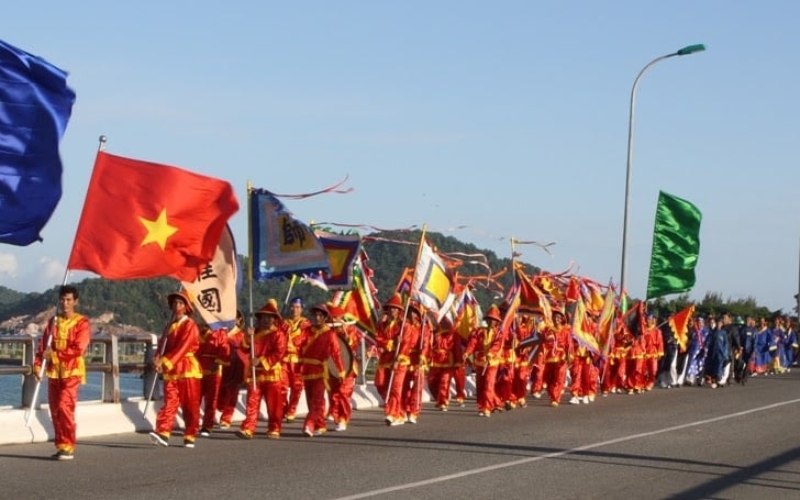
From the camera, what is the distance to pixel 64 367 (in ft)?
45.4

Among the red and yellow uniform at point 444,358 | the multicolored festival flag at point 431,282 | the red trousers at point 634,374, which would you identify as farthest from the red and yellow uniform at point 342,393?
the red trousers at point 634,374

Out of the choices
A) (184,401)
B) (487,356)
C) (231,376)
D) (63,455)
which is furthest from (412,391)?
(63,455)

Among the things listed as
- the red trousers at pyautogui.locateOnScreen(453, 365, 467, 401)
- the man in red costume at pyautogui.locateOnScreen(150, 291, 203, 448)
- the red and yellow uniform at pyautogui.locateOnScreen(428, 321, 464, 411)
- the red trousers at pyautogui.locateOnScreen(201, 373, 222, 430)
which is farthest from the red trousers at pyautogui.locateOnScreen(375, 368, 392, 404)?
the man in red costume at pyautogui.locateOnScreen(150, 291, 203, 448)

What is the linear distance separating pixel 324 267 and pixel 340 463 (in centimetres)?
435

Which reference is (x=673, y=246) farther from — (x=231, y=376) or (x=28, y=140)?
(x=28, y=140)

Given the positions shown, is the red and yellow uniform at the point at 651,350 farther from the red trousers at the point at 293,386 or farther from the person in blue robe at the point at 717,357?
the red trousers at the point at 293,386

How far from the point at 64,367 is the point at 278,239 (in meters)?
4.80

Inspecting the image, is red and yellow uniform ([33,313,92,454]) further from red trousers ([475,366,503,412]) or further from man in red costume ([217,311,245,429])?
red trousers ([475,366,503,412])

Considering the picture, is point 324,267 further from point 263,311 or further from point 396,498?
point 396,498

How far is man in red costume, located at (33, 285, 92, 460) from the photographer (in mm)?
13781

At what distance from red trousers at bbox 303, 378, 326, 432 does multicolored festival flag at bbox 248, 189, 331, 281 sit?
1531mm

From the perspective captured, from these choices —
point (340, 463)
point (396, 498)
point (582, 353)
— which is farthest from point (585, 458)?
point (582, 353)

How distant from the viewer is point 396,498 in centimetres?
1145

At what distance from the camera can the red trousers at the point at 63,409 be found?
13766 millimetres
